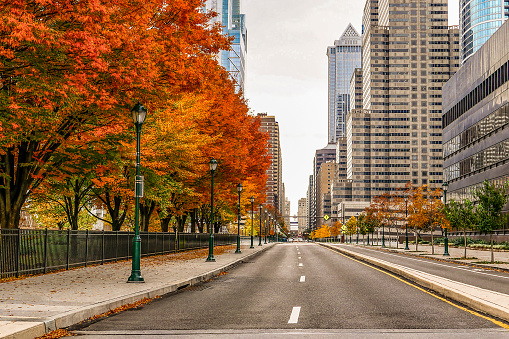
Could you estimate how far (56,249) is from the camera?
63.1 ft

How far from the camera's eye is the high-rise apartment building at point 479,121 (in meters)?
54.7

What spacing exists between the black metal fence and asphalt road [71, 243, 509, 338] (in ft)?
20.3

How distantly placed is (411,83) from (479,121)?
135220mm

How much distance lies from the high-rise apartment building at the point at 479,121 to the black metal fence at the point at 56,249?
124 feet

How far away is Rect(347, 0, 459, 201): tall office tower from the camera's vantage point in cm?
19025

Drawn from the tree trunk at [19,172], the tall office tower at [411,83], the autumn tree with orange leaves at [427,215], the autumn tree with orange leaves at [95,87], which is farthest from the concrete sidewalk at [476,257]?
the tall office tower at [411,83]

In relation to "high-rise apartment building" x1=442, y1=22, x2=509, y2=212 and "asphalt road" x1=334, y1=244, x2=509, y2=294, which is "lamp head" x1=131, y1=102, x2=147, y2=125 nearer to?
"asphalt road" x1=334, y1=244, x2=509, y2=294


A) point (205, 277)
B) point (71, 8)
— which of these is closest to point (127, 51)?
point (71, 8)

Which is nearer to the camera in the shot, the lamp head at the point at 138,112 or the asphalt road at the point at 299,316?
the asphalt road at the point at 299,316

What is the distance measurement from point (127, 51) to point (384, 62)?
189309 millimetres

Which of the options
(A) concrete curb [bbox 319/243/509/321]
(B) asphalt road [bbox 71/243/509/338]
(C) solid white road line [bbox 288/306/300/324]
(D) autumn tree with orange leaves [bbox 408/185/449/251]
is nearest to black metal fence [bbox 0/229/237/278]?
(B) asphalt road [bbox 71/243/509/338]

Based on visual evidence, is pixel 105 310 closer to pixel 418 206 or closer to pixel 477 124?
pixel 418 206

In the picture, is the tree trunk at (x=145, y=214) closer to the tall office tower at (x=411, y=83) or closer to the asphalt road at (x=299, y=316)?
the asphalt road at (x=299, y=316)

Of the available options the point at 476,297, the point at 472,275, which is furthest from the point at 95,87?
the point at 472,275
